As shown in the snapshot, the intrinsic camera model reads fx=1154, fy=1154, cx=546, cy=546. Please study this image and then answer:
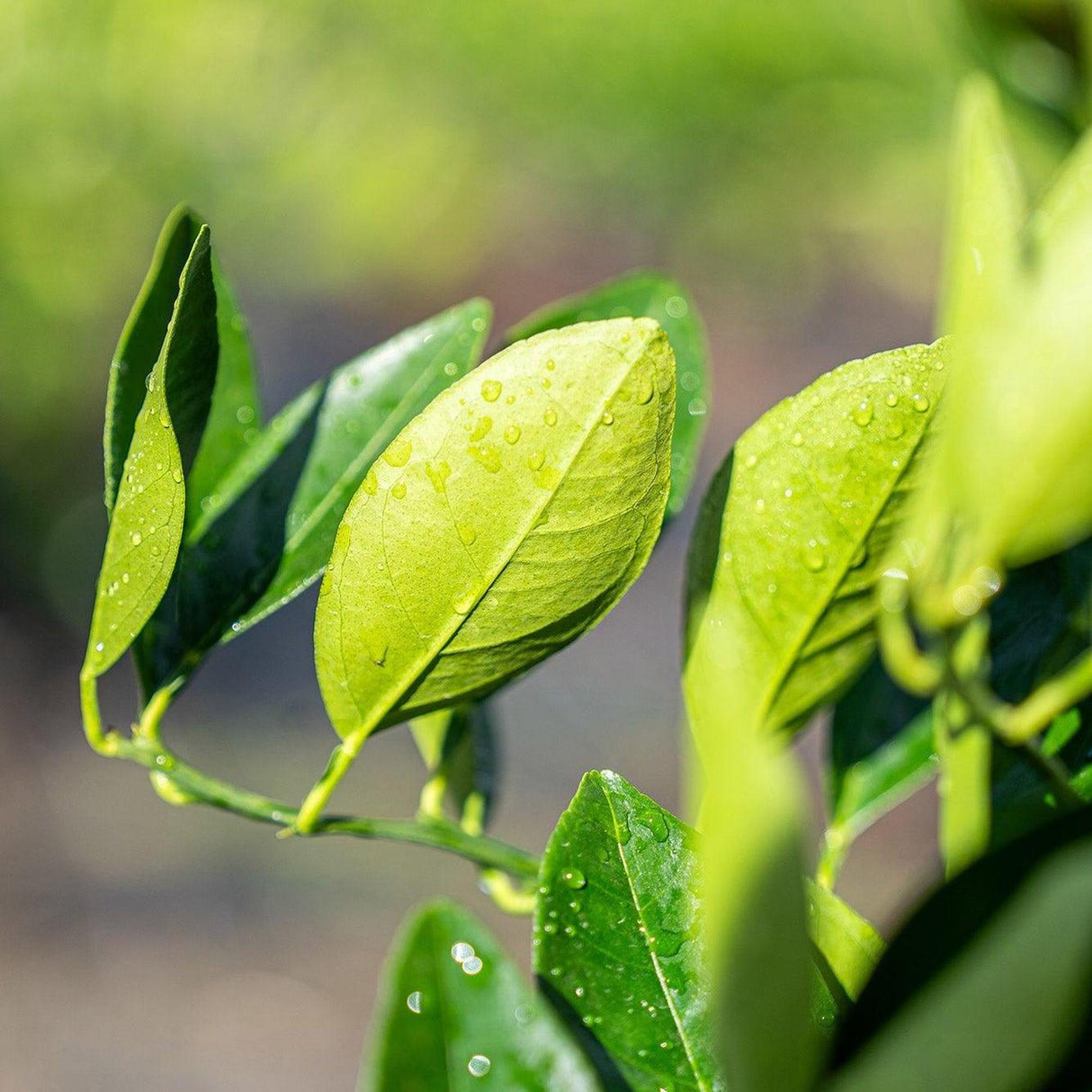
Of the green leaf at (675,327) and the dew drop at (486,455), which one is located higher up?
the green leaf at (675,327)

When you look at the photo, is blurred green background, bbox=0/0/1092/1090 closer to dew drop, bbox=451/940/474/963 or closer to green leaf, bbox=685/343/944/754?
green leaf, bbox=685/343/944/754

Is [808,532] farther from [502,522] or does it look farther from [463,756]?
[463,756]

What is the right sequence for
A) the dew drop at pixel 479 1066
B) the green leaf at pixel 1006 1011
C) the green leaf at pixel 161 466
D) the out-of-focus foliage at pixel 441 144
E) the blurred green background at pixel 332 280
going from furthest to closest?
the out-of-focus foliage at pixel 441 144, the blurred green background at pixel 332 280, the green leaf at pixel 161 466, the dew drop at pixel 479 1066, the green leaf at pixel 1006 1011

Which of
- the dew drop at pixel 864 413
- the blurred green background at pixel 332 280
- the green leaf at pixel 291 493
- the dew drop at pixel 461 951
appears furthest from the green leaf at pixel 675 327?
the blurred green background at pixel 332 280

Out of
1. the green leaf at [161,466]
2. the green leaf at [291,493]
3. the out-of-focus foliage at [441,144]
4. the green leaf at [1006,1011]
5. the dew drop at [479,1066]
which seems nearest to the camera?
the green leaf at [1006,1011]

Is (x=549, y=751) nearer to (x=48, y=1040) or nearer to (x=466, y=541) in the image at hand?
(x=48, y=1040)

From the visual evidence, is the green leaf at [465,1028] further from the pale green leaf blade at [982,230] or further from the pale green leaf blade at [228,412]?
the pale green leaf blade at [228,412]

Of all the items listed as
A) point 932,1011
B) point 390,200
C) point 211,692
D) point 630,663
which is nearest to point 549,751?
point 630,663
